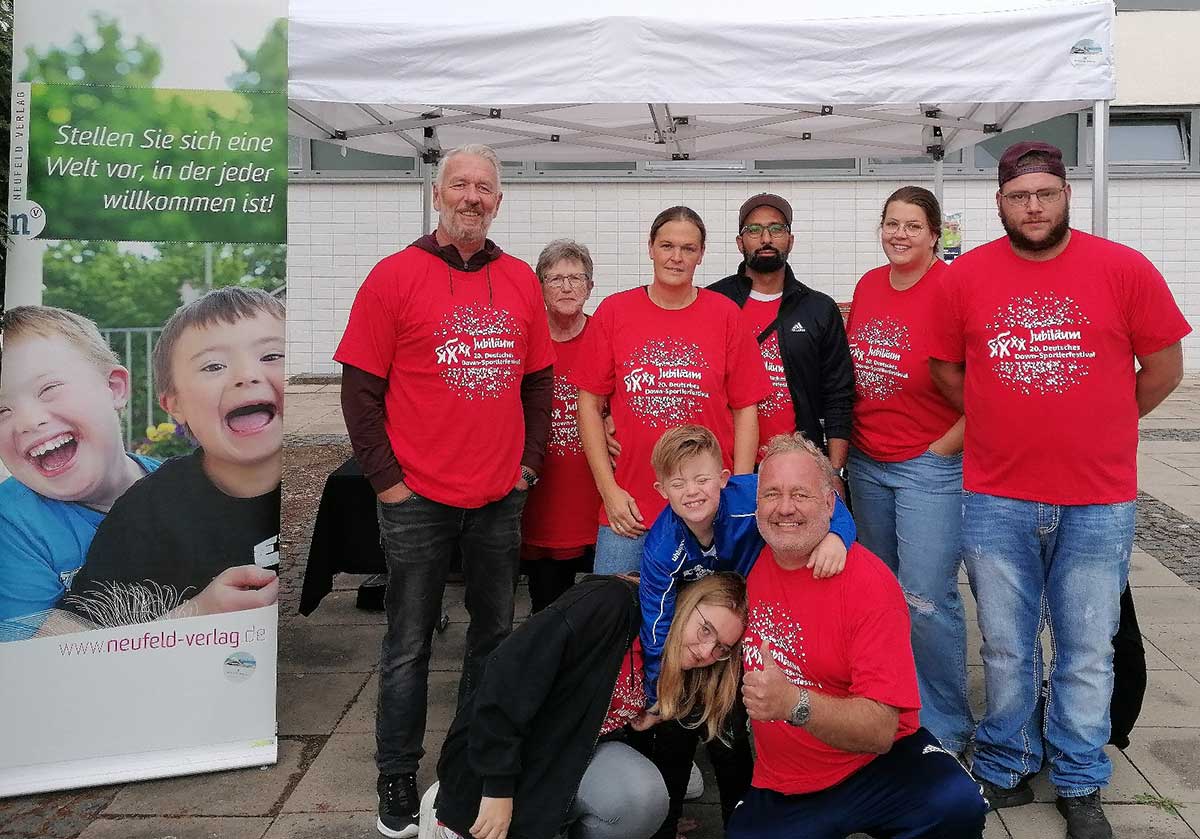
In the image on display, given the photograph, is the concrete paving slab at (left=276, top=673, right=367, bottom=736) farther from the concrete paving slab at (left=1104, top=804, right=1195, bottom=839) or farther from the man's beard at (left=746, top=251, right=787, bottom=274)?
the concrete paving slab at (left=1104, top=804, right=1195, bottom=839)

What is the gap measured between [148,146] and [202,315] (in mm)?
501

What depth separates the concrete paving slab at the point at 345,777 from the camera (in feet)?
11.0

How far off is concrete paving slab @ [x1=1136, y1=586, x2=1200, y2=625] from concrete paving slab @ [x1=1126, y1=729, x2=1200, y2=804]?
53.3 inches

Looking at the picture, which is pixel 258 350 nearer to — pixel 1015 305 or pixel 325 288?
pixel 1015 305

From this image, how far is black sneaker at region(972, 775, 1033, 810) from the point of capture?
3.30 metres

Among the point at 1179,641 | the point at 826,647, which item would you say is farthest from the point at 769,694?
the point at 1179,641

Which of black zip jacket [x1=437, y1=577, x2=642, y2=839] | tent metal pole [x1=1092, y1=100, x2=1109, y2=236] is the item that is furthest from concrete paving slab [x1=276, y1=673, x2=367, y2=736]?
tent metal pole [x1=1092, y1=100, x2=1109, y2=236]

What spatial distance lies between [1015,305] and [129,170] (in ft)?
8.29

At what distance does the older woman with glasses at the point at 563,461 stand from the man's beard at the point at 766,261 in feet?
1.85

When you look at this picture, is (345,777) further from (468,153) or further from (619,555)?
(468,153)

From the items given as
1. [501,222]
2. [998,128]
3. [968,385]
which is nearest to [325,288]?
[501,222]

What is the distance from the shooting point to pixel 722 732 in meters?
2.90

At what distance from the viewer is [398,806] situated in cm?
318

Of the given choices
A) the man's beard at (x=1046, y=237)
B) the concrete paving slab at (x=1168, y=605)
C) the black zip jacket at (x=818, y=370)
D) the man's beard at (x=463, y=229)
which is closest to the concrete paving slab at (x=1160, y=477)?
the concrete paving slab at (x=1168, y=605)
